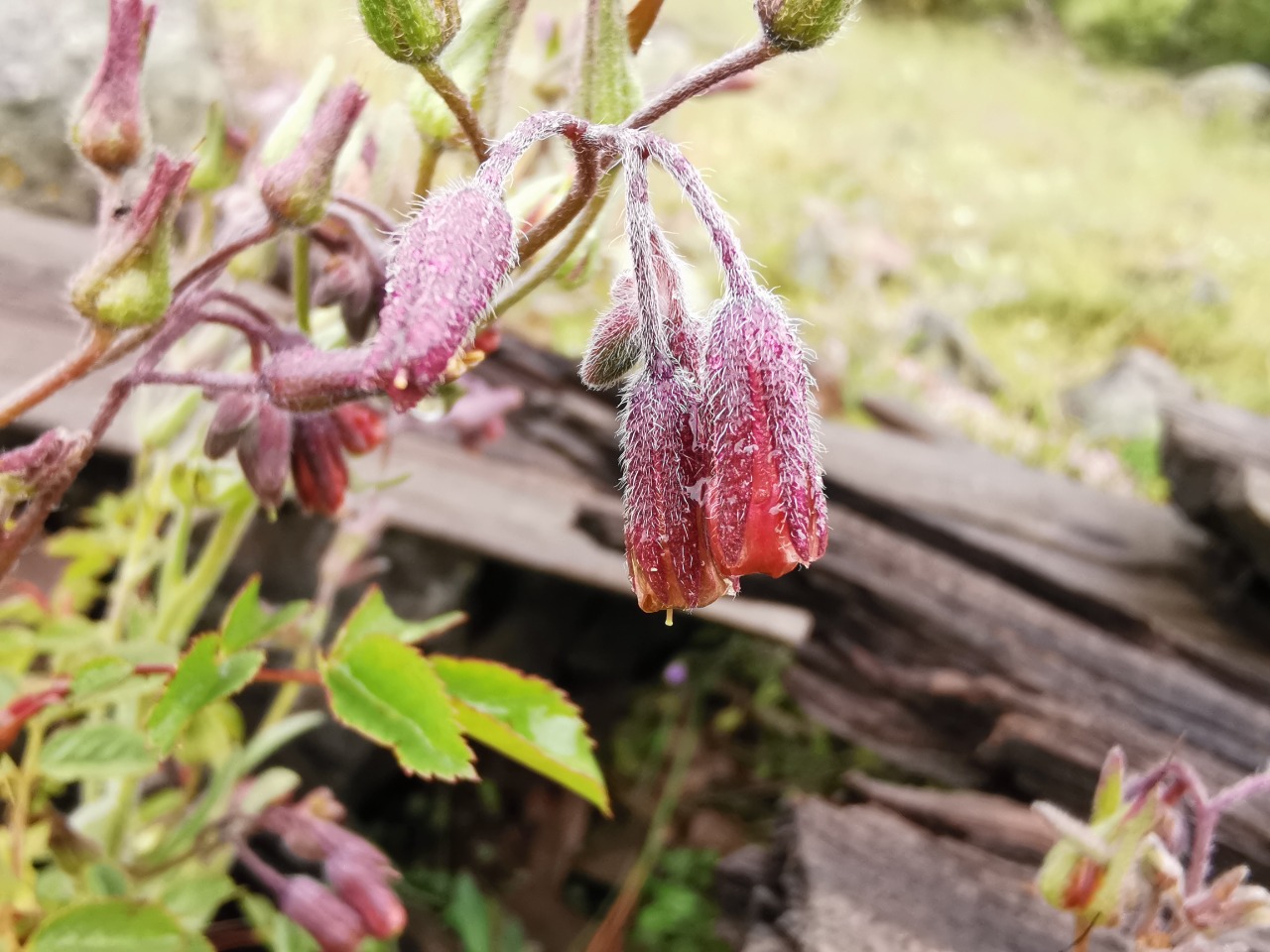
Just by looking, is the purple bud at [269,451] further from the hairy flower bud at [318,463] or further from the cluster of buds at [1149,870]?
the cluster of buds at [1149,870]

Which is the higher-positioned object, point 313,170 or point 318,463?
point 313,170

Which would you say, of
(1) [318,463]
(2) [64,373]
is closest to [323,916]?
(1) [318,463]

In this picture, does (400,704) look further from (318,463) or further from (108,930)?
(108,930)

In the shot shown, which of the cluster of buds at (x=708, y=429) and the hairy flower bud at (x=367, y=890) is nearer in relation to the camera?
the cluster of buds at (x=708, y=429)

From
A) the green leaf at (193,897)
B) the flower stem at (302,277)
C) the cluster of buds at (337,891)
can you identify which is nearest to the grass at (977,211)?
the flower stem at (302,277)

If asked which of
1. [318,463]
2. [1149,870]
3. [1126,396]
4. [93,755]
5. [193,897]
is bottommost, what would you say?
[1126,396]

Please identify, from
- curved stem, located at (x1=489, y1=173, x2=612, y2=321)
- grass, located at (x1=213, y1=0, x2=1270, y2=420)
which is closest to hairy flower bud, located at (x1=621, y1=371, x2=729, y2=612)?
curved stem, located at (x1=489, y1=173, x2=612, y2=321)

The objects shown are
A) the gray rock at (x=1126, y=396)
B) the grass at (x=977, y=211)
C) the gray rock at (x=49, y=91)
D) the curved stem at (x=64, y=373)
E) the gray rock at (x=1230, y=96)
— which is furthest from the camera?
the gray rock at (x=1230, y=96)
